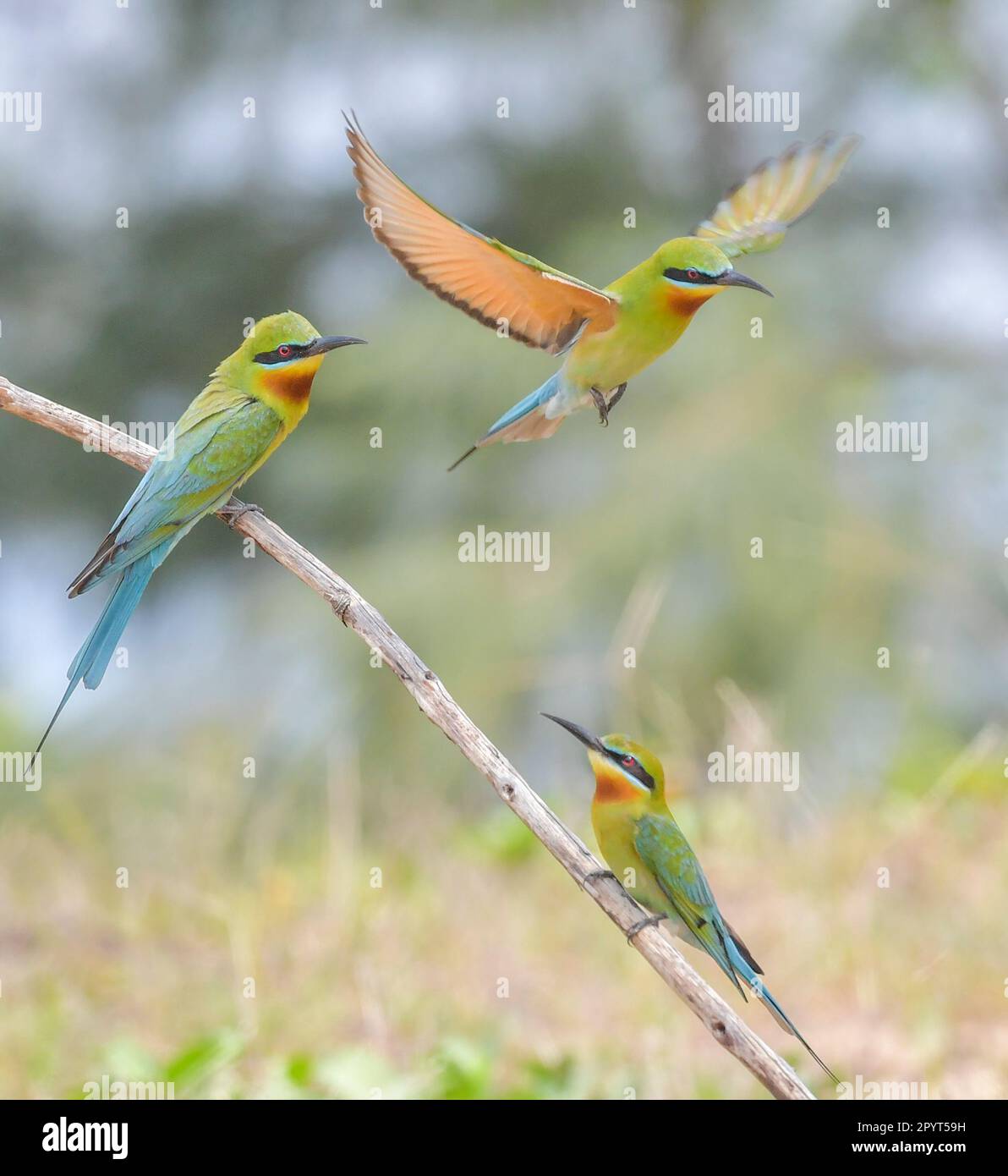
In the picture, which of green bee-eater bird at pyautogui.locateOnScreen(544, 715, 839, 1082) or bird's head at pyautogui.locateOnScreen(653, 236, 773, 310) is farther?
green bee-eater bird at pyautogui.locateOnScreen(544, 715, 839, 1082)

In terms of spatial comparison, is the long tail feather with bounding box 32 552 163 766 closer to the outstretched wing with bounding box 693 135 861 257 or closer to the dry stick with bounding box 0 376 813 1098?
the dry stick with bounding box 0 376 813 1098

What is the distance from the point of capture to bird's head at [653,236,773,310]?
0.64m

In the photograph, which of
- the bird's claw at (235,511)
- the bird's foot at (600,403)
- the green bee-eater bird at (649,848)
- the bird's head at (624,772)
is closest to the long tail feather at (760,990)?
the green bee-eater bird at (649,848)

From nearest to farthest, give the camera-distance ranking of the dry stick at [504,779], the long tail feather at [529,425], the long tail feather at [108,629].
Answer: the long tail feather at [529,425] → the long tail feather at [108,629] → the dry stick at [504,779]

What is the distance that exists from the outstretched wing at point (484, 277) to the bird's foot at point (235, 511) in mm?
567

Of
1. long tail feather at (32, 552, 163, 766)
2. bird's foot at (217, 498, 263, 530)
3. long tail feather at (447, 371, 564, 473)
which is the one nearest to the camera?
long tail feather at (447, 371, 564, 473)

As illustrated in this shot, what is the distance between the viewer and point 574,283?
65 cm

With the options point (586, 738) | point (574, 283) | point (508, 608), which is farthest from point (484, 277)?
point (508, 608)

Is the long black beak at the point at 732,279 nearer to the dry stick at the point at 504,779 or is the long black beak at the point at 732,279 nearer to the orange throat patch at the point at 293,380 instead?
the orange throat patch at the point at 293,380

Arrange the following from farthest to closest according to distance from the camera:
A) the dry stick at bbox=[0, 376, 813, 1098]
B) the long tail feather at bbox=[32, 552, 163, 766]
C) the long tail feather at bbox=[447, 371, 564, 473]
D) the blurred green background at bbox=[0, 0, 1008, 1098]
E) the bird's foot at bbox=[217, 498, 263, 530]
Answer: the blurred green background at bbox=[0, 0, 1008, 1098] → the bird's foot at bbox=[217, 498, 263, 530] → the dry stick at bbox=[0, 376, 813, 1098] → the long tail feather at bbox=[32, 552, 163, 766] → the long tail feather at bbox=[447, 371, 564, 473]

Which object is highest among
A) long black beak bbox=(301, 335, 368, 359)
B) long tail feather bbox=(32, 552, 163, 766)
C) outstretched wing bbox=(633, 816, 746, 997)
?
long black beak bbox=(301, 335, 368, 359)

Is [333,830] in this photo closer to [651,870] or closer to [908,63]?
[651,870]

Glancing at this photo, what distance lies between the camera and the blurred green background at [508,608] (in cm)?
308

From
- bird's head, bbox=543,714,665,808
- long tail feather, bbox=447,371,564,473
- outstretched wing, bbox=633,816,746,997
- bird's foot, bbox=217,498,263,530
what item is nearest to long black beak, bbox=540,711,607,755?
bird's head, bbox=543,714,665,808
